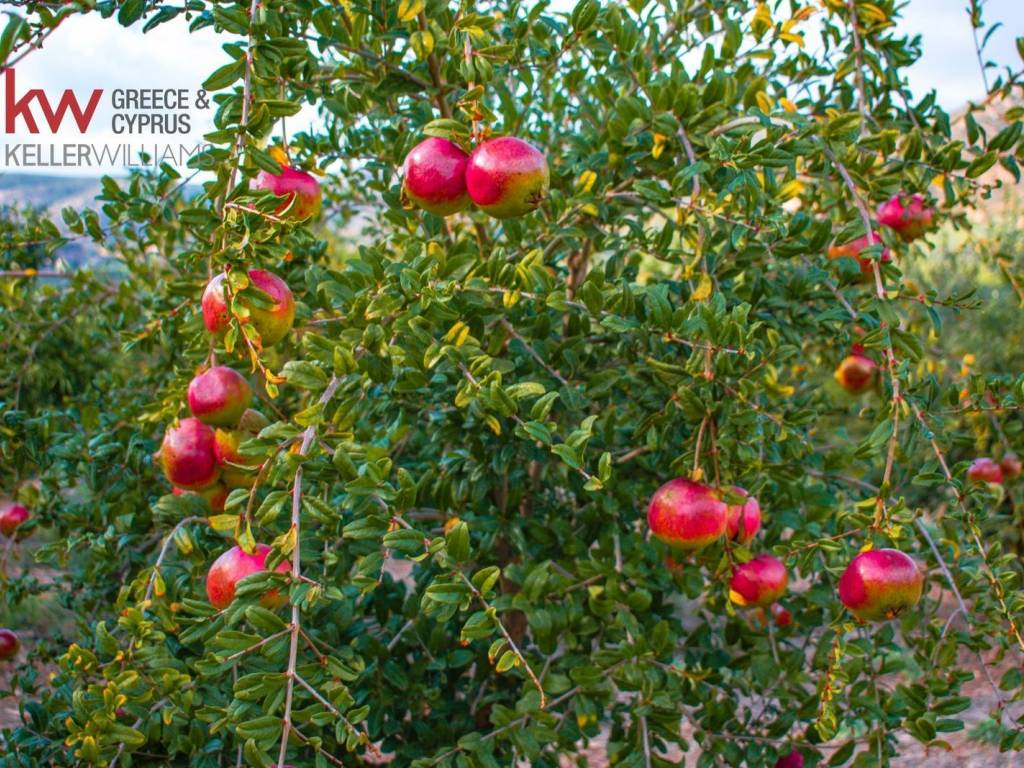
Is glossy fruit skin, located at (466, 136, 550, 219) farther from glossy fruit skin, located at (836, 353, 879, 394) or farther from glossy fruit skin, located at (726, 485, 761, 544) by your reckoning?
glossy fruit skin, located at (836, 353, 879, 394)

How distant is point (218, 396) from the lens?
151 centimetres

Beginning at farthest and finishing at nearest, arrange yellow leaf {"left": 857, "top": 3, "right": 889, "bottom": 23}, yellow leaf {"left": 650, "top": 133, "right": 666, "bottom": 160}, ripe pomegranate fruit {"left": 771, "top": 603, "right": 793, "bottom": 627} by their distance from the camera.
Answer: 1. ripe pomegranate fruit {"left": 771, "top": 603, "right": 793, "bottom": 627}
2. yellow leaf {"left": 857, "top": 3, "right": 889, "bottom": 23}
3. yellow leaf {"left": 650, "top": 133, "right": 666, "bottom": 160}

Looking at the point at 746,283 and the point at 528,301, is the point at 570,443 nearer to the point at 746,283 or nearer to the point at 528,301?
the point at 528,301

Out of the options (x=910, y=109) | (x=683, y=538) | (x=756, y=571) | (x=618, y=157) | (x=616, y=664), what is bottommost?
(x=616, y=664)

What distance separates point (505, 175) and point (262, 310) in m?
0.42

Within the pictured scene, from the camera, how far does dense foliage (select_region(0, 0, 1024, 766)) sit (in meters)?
1.43

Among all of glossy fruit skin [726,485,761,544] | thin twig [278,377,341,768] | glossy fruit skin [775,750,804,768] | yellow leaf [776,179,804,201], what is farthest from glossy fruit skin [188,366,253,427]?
glossy fruit skin [775,750,804,768]

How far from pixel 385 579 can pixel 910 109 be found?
1.70m

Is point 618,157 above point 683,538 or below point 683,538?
above

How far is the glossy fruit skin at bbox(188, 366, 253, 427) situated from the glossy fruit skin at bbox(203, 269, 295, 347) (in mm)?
93

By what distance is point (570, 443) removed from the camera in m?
1.46

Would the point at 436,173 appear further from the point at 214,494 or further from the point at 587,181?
the point at 214,494

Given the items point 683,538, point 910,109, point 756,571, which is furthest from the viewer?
point 910,109

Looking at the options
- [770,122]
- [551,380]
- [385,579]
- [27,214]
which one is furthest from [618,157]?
[27,214]
